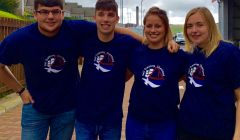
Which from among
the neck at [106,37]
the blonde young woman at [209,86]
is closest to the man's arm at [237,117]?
the blonde young woman at [209,86]

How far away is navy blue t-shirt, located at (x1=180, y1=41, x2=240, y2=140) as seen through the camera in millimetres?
3283

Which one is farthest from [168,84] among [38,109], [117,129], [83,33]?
[38,109]

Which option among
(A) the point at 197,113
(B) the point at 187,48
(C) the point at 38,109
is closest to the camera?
(A) the point at 197,113

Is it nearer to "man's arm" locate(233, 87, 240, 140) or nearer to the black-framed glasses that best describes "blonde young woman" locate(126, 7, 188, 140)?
"man's arm" locate(233, 87, 240, 140)

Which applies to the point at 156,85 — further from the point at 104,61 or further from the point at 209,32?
the point at 209,32

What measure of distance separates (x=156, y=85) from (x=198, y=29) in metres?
0.60

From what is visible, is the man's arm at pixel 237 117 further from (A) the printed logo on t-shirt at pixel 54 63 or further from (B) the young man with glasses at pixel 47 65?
(A) the printed logo on t-shirt at pixel 54 63

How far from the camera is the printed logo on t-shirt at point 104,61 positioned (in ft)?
12.4

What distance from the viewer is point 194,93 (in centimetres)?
341

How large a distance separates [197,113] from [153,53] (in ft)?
2.15

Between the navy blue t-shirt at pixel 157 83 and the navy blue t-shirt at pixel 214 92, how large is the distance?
23 centimetres

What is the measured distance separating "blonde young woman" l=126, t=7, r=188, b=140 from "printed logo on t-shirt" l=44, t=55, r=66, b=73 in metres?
0.67

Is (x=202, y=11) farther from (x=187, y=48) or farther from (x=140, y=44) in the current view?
(x=140, y=44)

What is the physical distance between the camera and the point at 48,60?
148 inches
